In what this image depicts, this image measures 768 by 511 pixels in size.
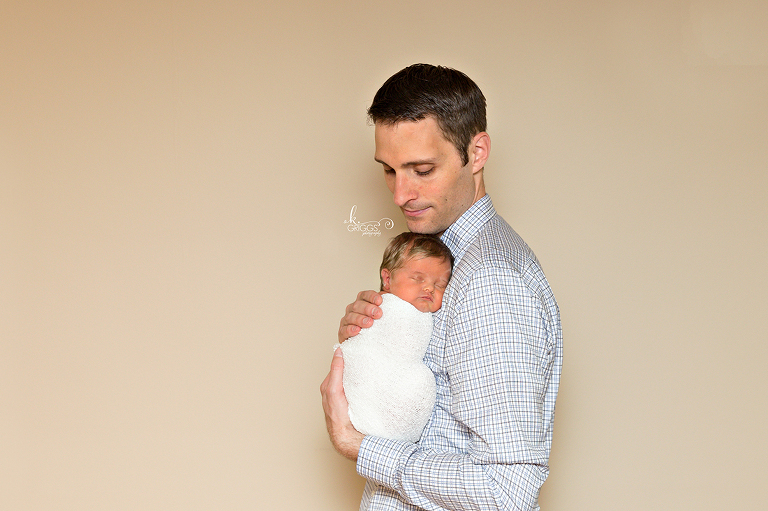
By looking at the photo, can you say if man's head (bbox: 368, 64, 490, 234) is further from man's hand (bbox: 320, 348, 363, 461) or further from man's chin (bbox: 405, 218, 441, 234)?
man's hand (bbox: 320, 348, 363, 461)

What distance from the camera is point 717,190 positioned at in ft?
→ 7.36

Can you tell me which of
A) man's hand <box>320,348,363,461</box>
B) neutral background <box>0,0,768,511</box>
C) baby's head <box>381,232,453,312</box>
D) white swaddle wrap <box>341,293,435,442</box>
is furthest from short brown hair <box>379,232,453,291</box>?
neutral background <box>0,0,768,511</box>

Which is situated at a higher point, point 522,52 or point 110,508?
point 522,52

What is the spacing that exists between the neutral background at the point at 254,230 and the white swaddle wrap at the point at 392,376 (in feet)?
2.60

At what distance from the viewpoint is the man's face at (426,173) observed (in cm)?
145

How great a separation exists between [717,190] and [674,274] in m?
0.30

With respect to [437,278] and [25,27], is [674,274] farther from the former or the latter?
[25,27]

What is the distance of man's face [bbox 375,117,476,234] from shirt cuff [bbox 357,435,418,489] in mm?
Result: 461

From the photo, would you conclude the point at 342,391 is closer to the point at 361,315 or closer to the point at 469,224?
the point at 361,315

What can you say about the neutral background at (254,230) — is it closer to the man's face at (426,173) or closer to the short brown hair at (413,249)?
the short brown hair at (413,249)

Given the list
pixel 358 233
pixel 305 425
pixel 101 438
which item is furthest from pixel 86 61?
pixel 305 425

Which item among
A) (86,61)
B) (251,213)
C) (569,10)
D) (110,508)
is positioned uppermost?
(569,10)

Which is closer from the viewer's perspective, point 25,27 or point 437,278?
point 437,278

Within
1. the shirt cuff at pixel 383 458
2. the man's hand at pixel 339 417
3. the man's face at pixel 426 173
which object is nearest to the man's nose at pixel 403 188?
the man's face at pixel 426 173
